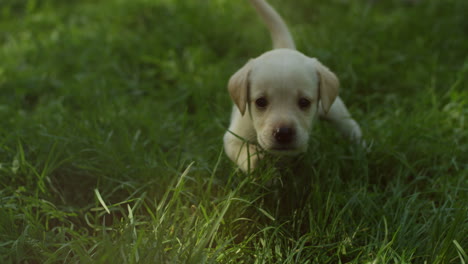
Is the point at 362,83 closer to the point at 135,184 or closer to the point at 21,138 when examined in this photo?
the point at 135,184

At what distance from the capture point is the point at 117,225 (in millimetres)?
2445

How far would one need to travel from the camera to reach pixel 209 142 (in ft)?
11.5

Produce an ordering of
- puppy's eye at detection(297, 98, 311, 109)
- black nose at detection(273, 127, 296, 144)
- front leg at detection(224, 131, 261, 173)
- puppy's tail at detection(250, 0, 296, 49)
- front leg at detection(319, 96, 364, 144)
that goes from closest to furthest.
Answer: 1. black nose at detection(273, 127, 296, 144)
2. puppy's eye at detection(297, 98, 311, 109)
3. front leg at detection(224, 131, 261, 173)
4. front leg at detection(319, 96, 364, 144)
5. puppy's tail at detection(250, 0, 296, 49)

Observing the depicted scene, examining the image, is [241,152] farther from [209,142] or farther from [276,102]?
[209,142]

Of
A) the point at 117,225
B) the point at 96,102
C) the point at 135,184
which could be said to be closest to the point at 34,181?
the point at 135,184

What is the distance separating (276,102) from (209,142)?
95cm

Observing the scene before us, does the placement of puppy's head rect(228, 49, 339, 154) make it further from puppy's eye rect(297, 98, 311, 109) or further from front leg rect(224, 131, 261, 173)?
front leg rect(224, 131, 261, 173)

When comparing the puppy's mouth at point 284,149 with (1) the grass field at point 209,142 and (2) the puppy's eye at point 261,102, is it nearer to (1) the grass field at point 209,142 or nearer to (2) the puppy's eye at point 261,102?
(1) the grass field at point 209,142

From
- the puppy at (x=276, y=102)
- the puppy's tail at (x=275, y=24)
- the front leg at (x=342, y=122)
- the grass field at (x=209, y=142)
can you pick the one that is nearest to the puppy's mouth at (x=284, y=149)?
the puppy at (x=276, y=102)

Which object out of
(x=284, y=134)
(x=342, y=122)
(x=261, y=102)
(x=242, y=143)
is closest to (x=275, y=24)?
(x=342, y=122)

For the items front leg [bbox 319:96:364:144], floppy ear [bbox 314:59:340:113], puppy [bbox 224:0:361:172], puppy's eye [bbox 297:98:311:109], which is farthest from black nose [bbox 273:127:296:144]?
front leg [bbox 319:96:364:144]

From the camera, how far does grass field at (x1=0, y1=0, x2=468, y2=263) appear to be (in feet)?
8.06

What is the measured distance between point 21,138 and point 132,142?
2.42ft

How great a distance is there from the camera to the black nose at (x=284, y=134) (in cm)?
259
